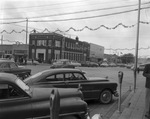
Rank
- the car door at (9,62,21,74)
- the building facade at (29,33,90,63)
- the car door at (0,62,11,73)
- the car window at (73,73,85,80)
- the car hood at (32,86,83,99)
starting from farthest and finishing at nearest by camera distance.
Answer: the building facade at (29,33,90,63), the car door at (9,62,21,74), the car door at (0,62,11,73), the car window at (73,73,85,80), the car hood at (32,86,83,99)

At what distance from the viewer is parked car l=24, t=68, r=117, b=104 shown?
21.3 feet

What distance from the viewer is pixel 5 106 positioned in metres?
3.24

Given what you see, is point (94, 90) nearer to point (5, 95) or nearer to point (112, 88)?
point (112, 88)

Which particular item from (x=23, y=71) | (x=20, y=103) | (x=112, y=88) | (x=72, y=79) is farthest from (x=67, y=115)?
(x=23, y=71)

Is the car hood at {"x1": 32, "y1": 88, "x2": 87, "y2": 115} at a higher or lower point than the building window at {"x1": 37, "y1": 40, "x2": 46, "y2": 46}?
lower

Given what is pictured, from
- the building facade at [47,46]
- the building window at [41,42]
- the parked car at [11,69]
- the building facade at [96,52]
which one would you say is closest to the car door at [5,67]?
the parked car at [11,69]

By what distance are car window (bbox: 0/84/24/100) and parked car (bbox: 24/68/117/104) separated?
2774mm

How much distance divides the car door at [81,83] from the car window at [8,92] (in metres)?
3.51

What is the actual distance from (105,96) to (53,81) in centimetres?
250

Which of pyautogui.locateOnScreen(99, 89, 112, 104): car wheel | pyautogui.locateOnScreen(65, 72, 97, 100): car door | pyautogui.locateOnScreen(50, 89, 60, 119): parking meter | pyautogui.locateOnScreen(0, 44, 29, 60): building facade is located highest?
pyautogui.locateOnScreen(0, 44, 29, 60): building facade

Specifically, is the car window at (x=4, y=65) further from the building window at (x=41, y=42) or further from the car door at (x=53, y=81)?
the building window at (x=41, y=42)

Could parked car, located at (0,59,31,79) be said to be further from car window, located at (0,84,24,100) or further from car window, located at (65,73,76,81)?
car window, located at (0,84,24,100)

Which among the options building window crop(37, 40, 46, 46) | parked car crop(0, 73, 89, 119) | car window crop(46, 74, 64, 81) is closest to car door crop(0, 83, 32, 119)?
parked car crop(0, 73, 89, 119)

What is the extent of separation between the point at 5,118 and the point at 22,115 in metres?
0.28
